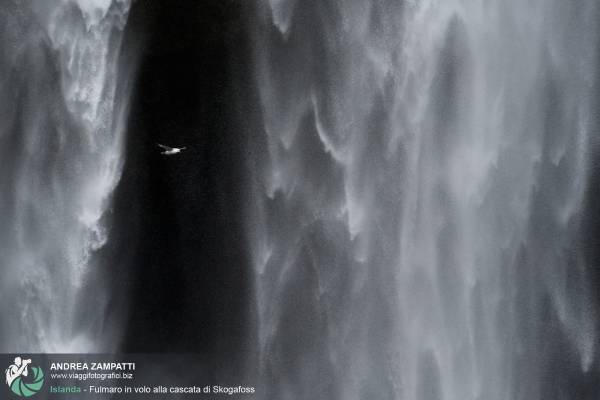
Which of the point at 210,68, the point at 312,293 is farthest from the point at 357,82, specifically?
the point at 312,293

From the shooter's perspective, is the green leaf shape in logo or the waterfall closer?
the green leaf shape in logo

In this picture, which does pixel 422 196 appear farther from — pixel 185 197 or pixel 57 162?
pixel 57 162

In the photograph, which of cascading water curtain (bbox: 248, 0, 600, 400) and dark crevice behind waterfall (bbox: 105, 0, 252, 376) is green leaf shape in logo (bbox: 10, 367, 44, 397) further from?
cascading water curtain (bbox: 248, 0, 600, 400)

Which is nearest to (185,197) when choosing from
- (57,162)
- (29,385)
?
(57,162)

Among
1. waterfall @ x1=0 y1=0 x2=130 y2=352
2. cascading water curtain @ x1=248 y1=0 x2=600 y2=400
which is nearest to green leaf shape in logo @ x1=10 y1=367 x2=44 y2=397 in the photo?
waterfall @ x1=0 y1=0 x2=130 y2=352

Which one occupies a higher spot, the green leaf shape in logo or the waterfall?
the waterfall

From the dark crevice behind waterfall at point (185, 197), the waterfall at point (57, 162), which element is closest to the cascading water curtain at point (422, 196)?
the dark crevice behind waterfall at point (185, 197)

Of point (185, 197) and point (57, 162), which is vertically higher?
point (57, 162)

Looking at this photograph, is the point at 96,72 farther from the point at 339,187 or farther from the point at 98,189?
the point at 339,187
